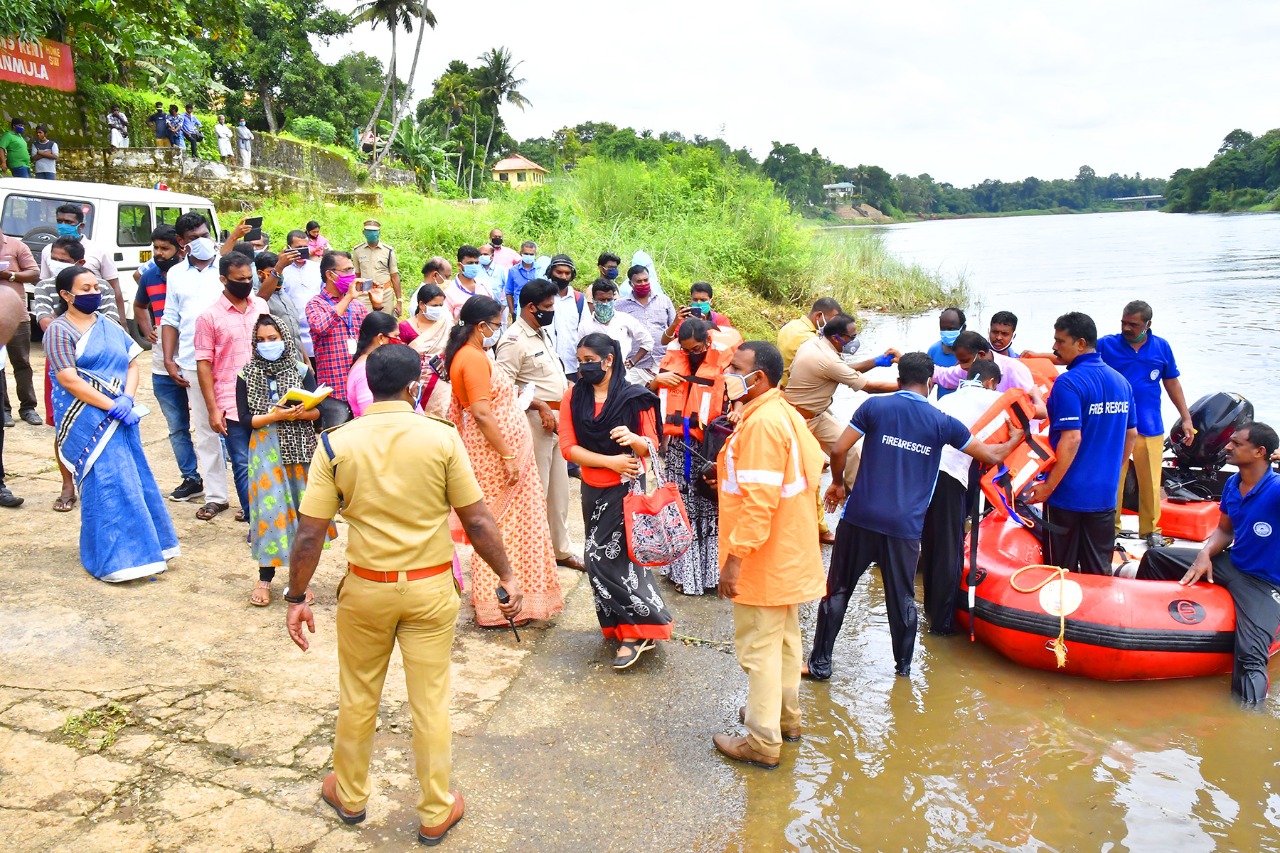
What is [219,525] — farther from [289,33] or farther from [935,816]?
[289,33]

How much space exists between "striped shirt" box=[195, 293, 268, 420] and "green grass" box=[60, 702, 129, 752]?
2.06 m

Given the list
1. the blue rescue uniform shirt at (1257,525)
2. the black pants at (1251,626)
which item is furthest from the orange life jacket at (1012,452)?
the black pants at (1251,626)

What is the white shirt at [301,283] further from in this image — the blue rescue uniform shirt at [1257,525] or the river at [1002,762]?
the blue rescue uniform shirt at [1257,525]

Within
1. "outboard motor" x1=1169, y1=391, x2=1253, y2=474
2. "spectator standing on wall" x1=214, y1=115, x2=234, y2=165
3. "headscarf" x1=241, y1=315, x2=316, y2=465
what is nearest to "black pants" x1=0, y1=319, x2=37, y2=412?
"headscarf" x1=241, y1=315, x2=316, y2=465

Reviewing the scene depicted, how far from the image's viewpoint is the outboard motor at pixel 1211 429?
7.27 meters

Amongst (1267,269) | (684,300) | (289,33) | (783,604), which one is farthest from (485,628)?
(1267,269)

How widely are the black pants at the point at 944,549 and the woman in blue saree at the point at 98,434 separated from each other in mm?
4557

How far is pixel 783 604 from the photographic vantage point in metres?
3.82

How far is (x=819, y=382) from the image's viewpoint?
20.4ft

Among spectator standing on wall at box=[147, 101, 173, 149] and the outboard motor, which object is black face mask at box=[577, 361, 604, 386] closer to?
the outboard motor

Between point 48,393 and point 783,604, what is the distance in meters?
4.69

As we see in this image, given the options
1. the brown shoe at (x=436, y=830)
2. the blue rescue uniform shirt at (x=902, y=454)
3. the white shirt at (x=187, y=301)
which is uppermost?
the white shirt at (x=187, y=301)

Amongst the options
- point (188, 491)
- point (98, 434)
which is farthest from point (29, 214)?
point (98, 434)

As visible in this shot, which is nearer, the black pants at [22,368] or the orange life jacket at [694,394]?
the orange life jacket at [694,394]
